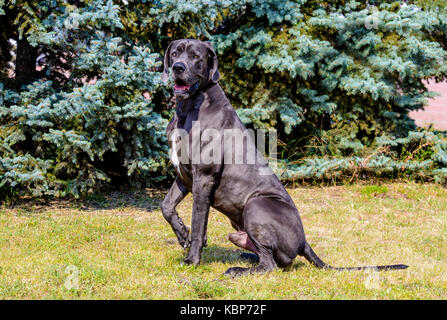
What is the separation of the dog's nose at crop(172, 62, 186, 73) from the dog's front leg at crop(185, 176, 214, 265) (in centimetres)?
90

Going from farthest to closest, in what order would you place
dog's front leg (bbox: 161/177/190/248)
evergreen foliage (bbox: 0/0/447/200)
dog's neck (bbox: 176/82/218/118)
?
1. evergreen foliage (bbox: 0/0/447/200)
2. dog's front leg (bbox: 161/177/190/248)
3. dog's neck (bbox: 176/82/218/118)

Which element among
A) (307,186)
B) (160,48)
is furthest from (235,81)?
(307,186)

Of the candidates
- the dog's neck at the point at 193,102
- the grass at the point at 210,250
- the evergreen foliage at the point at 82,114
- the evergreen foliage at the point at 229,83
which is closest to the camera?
the grass at the point at 210,250

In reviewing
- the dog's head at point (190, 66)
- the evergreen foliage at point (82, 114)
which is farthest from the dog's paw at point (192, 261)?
the evergreen foliage at point (82, 114)

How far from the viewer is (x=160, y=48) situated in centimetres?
744

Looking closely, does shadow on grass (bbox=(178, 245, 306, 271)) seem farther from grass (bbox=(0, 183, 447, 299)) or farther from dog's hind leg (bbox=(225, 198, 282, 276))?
dog's hind leg (bbox=(225, 198, 282, 276))

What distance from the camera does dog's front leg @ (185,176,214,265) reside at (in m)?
3.90

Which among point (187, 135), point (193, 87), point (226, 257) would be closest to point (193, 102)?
point (193, 87)

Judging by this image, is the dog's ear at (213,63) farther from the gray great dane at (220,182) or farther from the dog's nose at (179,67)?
the dog's nose at (179,67)

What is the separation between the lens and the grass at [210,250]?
3.39m

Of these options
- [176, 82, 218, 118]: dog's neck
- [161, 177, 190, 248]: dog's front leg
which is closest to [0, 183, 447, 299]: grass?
[161, 177, 190, 248]: dog's front leg

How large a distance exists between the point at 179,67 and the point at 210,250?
6.47 feet

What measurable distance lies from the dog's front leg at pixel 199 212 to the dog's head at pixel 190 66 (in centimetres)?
73

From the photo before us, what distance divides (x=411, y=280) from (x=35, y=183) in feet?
15.8
